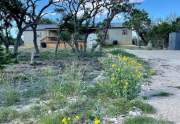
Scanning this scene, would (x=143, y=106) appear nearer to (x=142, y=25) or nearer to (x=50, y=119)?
(x=50, y=119)

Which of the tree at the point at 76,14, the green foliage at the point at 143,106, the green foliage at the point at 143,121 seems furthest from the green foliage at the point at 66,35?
→ the green foliage at the point at 143,121

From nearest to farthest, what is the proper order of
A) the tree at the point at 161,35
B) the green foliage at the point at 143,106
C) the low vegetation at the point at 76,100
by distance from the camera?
1. the low vegetation at the point at 76,100
2. the green foliage at the point at 143,106
3. the tree at the point at 161,35

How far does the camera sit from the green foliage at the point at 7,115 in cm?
758

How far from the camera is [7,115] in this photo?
773 cm

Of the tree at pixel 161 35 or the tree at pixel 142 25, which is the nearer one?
the tree at pixel 161 35

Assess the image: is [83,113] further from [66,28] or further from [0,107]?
[66,28]

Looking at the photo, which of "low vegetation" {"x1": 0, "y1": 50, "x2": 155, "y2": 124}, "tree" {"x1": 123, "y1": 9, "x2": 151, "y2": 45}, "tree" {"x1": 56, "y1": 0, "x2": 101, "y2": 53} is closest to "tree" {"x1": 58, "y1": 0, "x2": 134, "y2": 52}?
"tree" {"x1": 56, "y1": 0, "x2": 101, "y2": 53}

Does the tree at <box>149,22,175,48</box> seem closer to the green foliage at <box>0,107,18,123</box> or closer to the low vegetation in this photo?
the low vegetation

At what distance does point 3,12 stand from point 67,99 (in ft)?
→ 74.6

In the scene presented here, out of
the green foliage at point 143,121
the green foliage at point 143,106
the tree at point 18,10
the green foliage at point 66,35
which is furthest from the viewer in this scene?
the green foliage at point 66,35

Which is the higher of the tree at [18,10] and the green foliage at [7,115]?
the tree at [18,10]

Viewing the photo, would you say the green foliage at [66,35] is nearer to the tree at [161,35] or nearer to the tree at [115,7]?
the tree at [115,7]

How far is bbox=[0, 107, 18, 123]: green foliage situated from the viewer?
7580 millimetres

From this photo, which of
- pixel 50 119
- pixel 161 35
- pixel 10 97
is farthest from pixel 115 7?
pixel 161 35
